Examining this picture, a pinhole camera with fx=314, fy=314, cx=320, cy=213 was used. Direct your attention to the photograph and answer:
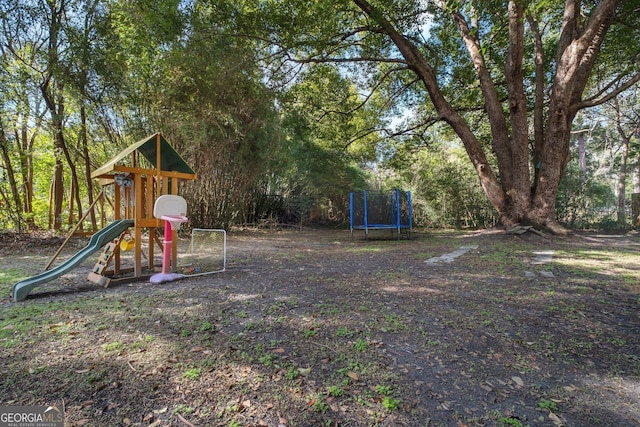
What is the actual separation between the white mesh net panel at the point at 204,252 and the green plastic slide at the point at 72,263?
0.83 m

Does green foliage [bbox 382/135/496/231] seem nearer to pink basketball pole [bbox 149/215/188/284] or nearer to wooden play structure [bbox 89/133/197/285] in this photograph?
wooden play structure [bbox 89/133/197/285]

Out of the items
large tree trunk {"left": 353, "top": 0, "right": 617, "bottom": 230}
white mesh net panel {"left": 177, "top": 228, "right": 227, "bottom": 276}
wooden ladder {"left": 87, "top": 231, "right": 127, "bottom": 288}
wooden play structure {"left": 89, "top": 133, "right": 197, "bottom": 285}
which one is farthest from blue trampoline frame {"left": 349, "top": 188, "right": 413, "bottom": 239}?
wooden ladder {"left": 87, "top": 231, "right": 127, "bottom": 288}

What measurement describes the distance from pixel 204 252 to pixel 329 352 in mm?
2839

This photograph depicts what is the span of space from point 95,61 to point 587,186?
39.7ft

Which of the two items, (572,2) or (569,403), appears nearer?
(569,403)

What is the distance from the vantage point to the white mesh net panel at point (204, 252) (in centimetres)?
378

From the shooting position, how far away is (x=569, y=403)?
1.21 meters

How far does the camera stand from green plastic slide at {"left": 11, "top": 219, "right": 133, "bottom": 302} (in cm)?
242

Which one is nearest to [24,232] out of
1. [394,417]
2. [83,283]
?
[83,283]

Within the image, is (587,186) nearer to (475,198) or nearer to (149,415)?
(475,198)

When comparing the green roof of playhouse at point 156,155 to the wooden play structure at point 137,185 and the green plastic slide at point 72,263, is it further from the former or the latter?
the green plastic slide at point 72,263

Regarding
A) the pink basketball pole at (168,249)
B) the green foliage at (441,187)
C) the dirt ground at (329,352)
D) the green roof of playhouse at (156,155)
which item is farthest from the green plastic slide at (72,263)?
the green foliage at (441,187)

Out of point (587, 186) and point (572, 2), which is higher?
point (572, 2)

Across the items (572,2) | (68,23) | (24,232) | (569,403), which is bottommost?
(569,403)
